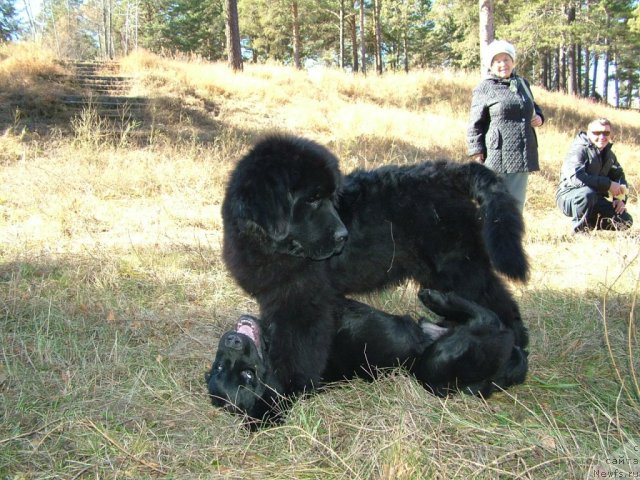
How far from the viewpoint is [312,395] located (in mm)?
2584

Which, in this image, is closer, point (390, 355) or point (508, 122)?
point (390, 355)

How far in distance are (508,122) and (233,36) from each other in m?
13.6

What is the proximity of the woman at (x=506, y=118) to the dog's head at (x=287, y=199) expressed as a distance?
9.93 feet

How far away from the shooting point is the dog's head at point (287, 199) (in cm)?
259

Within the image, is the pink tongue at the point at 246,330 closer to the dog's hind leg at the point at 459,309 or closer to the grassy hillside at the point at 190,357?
the grassy hillside at the point at 190,357

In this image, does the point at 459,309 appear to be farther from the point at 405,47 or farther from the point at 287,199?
the point at 405,47

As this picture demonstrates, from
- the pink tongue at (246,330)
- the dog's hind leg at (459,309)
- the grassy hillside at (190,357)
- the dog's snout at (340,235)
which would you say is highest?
the dog's snout at (340,235)

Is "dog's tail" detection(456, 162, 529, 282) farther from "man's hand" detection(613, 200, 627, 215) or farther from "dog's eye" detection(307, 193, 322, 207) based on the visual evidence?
"man's hand" detection(613, 200, 627, 215)

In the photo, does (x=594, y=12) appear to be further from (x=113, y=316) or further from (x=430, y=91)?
(x=113, y=316)

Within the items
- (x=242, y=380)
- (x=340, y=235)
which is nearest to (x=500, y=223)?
(x=340, y=235)

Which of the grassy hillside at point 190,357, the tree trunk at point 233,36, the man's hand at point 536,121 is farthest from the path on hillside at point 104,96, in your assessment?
the man's hand at point 536,121

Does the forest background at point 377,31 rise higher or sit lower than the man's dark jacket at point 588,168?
higher

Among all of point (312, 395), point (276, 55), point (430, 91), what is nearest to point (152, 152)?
point (312, 395)

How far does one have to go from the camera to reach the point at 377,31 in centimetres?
3116
